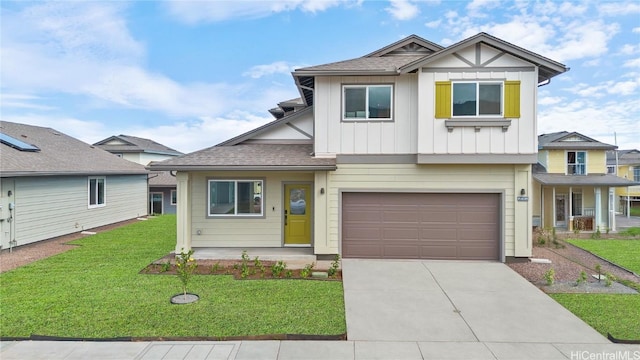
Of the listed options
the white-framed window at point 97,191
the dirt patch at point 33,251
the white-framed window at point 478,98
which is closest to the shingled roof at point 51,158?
the white-framed window at point 97,191

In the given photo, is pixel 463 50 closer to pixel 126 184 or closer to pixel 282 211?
pixel 282 211

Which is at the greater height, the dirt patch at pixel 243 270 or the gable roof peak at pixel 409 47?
the gable roof peak at pixel 409 47

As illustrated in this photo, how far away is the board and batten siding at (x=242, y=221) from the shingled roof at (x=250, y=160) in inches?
27.2

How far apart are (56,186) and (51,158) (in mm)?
1533

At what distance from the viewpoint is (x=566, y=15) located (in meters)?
12.0

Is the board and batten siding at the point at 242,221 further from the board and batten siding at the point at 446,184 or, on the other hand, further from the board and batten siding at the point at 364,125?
the board and batten siding at the point at 364,125

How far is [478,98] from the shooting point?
8.71 m

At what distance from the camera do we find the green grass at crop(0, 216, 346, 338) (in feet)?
16.3

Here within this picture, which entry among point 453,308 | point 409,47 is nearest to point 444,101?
point 409,47

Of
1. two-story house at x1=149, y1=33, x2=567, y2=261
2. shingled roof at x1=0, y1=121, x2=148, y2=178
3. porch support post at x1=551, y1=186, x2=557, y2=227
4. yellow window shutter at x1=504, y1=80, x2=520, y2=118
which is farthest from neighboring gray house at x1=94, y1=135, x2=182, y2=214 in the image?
porch support post at x1=551, y1=186, x2=557, y2=227

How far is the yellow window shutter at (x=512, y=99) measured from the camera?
28.3 ft

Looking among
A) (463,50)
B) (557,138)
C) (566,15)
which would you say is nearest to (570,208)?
(557,138)

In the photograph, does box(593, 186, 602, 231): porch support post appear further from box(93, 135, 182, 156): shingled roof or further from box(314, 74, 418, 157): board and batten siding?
box(93, 135, 182, 156): shingled roof

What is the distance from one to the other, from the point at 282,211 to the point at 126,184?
38.3ft
